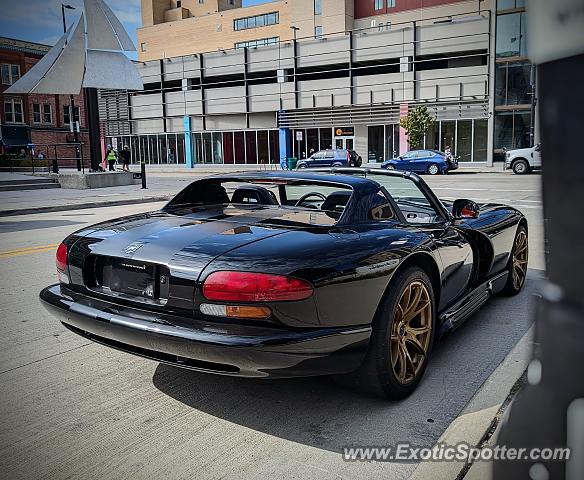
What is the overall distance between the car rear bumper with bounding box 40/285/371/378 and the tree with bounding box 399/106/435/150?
37413 millimetres

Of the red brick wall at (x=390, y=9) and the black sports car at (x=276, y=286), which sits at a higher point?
the red brick wall at (x=390, y=9)

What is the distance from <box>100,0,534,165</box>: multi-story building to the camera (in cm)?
3872

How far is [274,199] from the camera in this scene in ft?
13.6

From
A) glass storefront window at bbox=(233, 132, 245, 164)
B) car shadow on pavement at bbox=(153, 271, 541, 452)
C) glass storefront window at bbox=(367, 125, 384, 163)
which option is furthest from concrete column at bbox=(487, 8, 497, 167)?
car shadow on pavement at bbox=(153, 271, 541, 452)

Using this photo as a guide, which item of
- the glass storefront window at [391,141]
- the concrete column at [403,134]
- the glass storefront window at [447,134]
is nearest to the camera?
the glass storefront window at [447,134]

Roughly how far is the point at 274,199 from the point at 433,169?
29.2m

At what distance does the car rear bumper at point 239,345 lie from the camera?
105 inches

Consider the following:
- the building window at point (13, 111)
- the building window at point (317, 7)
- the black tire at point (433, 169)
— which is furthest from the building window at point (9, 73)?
the black tire at point (433, 169)

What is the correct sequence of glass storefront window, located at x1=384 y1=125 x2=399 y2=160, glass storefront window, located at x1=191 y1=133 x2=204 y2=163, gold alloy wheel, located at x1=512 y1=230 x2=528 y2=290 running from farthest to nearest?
glass storefront window, located at x1=191 y1=133 x2=204 y2=163
glass storefront window, located at x1=384 y1=125 x2=399 y2=160
gold alloy wheel, located at x1=512 y1=230 x2=528 y2=290

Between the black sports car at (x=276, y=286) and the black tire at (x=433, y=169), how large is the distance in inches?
1135

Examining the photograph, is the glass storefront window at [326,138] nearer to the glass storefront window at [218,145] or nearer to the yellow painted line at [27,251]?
the glass storefront window at [218,145]

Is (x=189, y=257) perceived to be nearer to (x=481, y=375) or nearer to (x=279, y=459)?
(x=279, y=459)

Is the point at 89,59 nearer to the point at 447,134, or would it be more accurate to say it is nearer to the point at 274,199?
the point at 447,134

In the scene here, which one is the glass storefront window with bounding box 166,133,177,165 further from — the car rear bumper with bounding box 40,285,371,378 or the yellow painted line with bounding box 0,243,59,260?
the car rear bumper with bounding box 40,285,371,378
